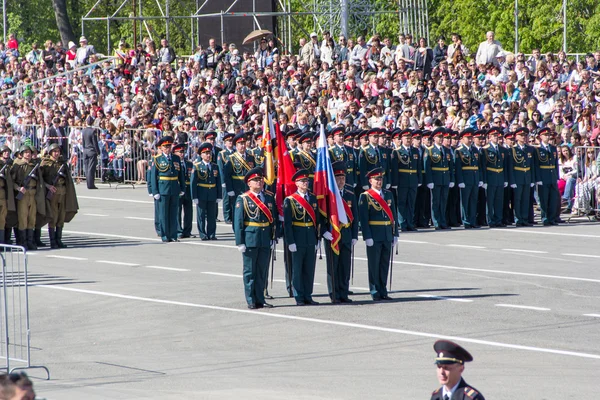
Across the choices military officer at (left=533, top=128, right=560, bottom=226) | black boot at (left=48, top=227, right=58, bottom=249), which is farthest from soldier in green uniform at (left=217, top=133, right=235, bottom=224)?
military officer at (left=533, top=128, right=560, bottom=226)

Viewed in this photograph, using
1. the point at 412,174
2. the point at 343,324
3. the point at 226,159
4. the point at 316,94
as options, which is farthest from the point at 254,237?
the point at 316,94

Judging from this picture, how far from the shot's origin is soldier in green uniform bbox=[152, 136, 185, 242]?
65.9 feet

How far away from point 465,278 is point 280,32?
23.9 m

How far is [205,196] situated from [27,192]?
3087 millimetres

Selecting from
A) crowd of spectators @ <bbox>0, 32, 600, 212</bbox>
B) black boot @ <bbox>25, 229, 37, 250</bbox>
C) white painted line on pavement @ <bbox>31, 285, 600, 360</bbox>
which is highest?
crowd of spectators @ <bbox>0, 32, 600, 212</bbox>

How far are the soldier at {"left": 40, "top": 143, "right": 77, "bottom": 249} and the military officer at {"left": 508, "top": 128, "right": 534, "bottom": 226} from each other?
8.19 m

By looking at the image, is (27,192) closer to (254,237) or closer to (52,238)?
(52,238)

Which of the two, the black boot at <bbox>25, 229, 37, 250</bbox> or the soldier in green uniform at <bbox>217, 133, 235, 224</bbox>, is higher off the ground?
the soldier in green uniform at <bbox>217, 133, 235, 224</bbox>

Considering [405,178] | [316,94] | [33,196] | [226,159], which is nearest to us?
[33,196]

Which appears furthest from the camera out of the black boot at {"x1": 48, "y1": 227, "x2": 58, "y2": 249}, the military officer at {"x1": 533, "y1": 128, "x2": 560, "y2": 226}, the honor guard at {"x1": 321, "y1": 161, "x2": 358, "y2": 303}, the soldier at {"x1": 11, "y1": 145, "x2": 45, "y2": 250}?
the military officer at {"x1": 533, "y1": 128, "x2": 560, "y2": 226}

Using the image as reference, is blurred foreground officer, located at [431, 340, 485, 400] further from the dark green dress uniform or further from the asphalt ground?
the dark green dress uniform

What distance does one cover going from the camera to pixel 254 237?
1386cm

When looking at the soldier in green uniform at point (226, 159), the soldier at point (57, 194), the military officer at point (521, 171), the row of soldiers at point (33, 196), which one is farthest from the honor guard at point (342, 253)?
the military officer at point (521, 171)

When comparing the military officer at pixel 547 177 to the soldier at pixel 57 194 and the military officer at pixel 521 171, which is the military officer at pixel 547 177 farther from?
the soldier at pixel 57 194
